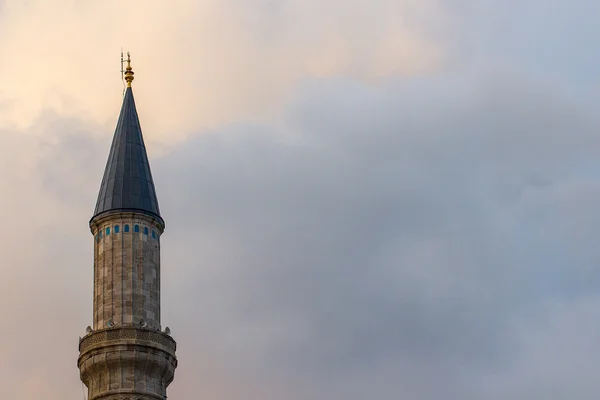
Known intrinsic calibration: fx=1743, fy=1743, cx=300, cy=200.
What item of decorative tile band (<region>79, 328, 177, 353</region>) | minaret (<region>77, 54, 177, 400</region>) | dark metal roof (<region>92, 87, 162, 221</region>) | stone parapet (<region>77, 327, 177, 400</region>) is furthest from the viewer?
dark metal roof (<region>92, 87, 162, 221</region>)

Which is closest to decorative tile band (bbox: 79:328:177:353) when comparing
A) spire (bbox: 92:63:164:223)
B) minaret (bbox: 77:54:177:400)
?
minaret (bbox: 77:54:177:400)

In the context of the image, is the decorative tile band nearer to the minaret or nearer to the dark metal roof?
the minaret

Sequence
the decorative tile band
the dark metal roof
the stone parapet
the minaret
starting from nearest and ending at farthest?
the stone parapet < the minaret < the decorative tile band < the dark metal roof

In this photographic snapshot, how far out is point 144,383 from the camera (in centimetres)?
7512

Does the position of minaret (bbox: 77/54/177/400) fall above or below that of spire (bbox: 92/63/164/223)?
below

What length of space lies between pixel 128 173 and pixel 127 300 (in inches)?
261

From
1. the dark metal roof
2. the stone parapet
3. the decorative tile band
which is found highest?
the dark metal roof

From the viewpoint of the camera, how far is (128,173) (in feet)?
261

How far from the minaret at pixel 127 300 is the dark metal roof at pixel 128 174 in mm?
45

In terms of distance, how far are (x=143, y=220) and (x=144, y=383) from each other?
7.52 metres

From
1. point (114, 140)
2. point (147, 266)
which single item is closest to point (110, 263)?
point (147, 266)

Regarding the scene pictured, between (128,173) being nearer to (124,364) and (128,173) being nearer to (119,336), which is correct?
(119,336)

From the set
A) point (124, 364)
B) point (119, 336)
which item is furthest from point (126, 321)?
point (124, 364)

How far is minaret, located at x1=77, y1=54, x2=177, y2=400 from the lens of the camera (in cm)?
7500
